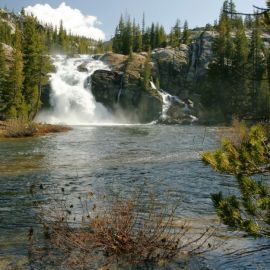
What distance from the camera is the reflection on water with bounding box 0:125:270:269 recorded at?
871cm

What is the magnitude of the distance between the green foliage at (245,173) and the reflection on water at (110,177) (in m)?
1.26

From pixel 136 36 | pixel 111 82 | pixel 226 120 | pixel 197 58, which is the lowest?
pixel 226 120

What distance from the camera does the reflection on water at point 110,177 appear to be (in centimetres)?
871

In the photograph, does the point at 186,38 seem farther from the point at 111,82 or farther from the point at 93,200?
the point at 93,200

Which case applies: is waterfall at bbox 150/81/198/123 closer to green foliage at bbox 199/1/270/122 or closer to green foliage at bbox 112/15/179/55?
green foliage at bbox 199/1/270/122

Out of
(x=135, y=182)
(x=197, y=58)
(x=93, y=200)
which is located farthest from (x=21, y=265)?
(x=197, y=58)

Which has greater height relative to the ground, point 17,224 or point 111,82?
point 111,82

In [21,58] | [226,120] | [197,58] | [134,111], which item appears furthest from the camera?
[197,58]

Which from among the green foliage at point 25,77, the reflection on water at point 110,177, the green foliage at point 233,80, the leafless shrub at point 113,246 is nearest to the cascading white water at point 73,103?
the green foliage at point 25,77

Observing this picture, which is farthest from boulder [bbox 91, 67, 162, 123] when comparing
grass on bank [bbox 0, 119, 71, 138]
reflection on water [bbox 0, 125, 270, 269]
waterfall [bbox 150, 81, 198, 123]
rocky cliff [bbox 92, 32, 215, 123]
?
reflection on water [bbox 0, 125, 270, 269]

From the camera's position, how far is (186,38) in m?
104

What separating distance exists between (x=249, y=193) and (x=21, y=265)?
170 inches

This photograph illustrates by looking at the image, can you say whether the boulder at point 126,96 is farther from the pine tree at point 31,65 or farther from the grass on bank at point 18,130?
the grass on bank at point 18,130

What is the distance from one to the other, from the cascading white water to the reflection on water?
3802 cm
